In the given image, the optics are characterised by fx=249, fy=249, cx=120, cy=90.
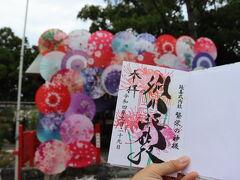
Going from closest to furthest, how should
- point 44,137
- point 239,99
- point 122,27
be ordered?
point 239,99, point 44,137, point 122,27

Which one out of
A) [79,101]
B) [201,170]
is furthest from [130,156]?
[79,101]

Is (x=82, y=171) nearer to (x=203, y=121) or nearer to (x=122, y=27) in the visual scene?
(x=203, y=121)

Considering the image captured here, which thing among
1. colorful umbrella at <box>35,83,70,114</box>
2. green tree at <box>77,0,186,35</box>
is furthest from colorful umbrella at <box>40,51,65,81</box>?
green tree at <box>77,0,186,35</box>

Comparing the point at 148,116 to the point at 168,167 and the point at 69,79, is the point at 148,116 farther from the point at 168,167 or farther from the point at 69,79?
the point at 69,79

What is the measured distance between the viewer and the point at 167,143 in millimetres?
964

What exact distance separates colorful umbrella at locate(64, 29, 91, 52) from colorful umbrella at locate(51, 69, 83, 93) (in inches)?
15.8

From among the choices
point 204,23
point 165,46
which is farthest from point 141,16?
point 165,46

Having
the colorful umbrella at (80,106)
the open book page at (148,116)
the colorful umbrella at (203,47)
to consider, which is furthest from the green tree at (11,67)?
the open book page at (148,116)

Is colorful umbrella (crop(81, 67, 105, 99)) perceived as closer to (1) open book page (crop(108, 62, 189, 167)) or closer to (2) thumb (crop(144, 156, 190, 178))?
(1) open book page (crop(108, 62, 189, 167))

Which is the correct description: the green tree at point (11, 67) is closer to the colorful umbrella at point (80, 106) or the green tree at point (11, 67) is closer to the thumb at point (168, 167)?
the colorful umbrella at point (80, 106)

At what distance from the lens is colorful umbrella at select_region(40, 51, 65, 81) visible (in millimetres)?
3514

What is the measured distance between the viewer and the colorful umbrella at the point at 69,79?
343cm

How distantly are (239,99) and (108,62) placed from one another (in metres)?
2.88

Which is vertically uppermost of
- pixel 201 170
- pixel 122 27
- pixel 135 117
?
pixel 122 27
